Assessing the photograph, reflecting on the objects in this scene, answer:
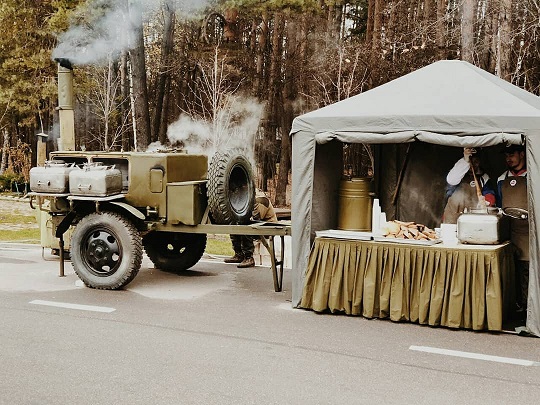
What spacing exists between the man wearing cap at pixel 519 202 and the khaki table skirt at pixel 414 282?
0.57ft

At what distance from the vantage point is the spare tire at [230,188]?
8672 millimetres

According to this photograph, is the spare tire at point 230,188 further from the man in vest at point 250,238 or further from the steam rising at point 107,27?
the steam rising at point 107,27

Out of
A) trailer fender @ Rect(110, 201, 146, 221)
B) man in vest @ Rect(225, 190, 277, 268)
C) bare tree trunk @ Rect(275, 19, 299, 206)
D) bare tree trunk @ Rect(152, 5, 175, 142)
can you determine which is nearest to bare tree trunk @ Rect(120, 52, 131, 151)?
bare tree trunk @ Rect(152, 5, 175, 142)

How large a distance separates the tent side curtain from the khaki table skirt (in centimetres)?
108

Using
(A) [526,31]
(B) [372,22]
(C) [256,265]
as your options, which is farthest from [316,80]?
(C) [256,265]

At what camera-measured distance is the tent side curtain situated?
22.1 ft

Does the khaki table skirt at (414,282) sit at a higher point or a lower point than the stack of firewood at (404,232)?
lower

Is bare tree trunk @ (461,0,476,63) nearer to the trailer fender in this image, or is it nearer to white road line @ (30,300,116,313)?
the trailer fender

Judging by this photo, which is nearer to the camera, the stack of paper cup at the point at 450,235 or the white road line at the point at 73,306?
the stack of paper cup at the point at 450,235

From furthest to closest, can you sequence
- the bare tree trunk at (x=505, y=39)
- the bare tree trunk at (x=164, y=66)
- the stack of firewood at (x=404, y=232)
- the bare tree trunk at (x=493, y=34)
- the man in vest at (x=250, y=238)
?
the bare tree trunk at (x=164, y=66)
the bare tree trunk at (x=493, y=34)
the bare tree trunk at (x=505, y=39)
the man in vest at (x=250, y=238)
the stack of firewood at (x=404, y=232)

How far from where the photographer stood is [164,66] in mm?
25594

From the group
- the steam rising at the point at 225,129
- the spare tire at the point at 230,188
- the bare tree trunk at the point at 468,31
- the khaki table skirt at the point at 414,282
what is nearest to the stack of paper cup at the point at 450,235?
the khaki table skirt at the point at 414,282

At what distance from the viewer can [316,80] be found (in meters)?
19.8

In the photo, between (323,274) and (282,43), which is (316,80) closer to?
(282,43)
